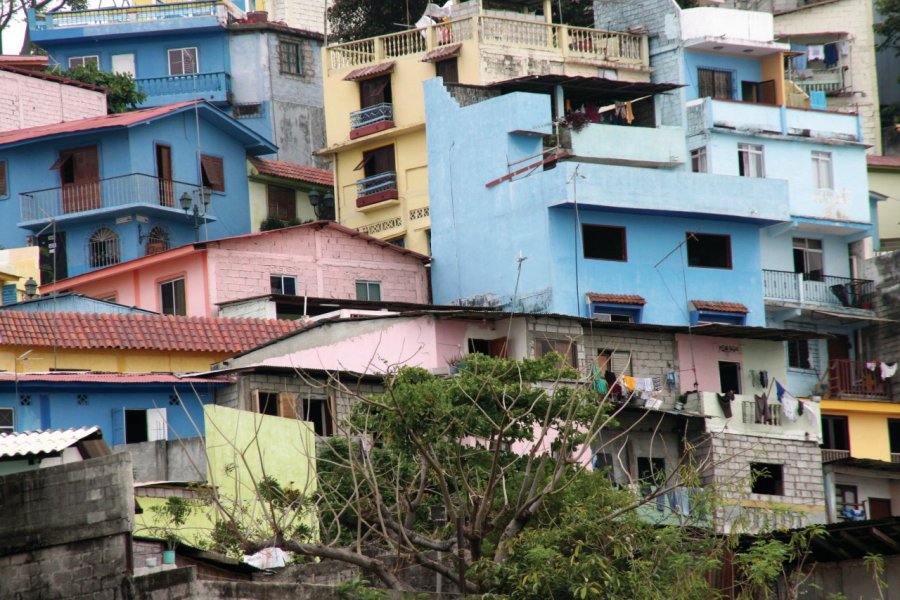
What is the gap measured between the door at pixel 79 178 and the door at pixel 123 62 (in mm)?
10313

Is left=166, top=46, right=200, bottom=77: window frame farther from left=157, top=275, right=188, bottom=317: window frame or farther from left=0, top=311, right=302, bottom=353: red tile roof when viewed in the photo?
left=0, top=311, right=302, bottom=353: red tile roof

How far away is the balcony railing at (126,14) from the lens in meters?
57.4

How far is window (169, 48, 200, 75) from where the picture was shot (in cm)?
5756

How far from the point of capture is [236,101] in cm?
5738

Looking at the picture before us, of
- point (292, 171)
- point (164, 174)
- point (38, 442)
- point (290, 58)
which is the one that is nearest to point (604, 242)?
point (164, 174)

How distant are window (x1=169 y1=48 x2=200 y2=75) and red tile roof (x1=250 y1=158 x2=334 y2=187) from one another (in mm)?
5896

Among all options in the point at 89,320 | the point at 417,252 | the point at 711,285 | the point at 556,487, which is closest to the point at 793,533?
the point at 556,487

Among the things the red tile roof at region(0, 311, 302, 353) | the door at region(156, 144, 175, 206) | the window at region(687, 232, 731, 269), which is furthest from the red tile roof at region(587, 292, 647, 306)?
the door at region(156, 144, 175, 206)

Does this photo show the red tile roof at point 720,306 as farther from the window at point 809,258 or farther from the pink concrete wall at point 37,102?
the pink concrete wall at point 37,102

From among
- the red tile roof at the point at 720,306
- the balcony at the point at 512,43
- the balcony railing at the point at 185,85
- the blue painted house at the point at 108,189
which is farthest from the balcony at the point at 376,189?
the balcony railing at the point at 185,85

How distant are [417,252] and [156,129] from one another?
7625mm

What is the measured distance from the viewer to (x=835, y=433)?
144 ft

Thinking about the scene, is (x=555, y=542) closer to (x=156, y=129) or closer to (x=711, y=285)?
(x=711, y=285)

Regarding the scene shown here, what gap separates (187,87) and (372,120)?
36.9 ft
